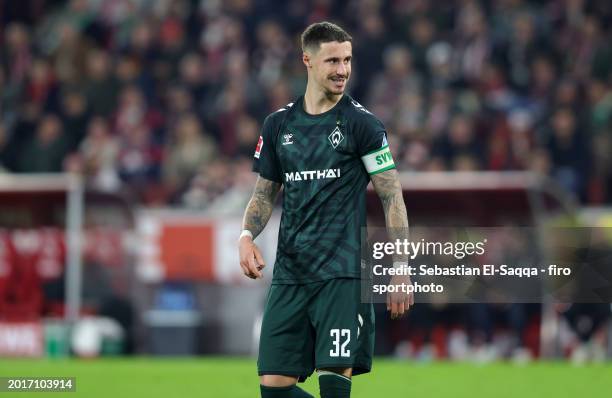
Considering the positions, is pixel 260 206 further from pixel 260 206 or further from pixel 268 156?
pixel 268 156

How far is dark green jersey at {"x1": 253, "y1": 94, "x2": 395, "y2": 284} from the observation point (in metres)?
6.24

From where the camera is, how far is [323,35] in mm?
6254

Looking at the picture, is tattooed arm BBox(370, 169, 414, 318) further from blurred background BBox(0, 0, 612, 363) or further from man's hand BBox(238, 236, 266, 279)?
blurred background BBox(0, 0, 612, 363)

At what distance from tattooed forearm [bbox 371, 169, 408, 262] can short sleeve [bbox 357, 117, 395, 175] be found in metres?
0.04

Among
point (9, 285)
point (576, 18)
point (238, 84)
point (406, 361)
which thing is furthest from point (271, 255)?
point (576, 18)

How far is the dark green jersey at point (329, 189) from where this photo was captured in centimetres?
624

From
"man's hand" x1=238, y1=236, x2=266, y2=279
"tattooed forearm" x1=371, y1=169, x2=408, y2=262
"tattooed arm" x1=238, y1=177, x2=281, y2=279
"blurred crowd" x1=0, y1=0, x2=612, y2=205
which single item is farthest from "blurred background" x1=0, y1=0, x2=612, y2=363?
"man's hand" x1=238, y1=236, x2=266, y2=279

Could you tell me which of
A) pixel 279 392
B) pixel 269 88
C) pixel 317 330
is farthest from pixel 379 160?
pixel 269 88

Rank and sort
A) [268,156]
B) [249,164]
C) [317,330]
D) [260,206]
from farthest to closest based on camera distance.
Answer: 1. [249,164]
2. [260,206]
3. [268,156]
4. [317,330]

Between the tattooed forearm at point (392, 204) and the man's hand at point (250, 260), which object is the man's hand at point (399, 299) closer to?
the tattooed forearm at point (392, 204)

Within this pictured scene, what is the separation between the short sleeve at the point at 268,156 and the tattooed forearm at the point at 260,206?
0.14ft

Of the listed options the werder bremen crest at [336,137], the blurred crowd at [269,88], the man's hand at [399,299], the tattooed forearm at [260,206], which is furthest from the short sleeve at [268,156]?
the blurred crowd at [269,88]

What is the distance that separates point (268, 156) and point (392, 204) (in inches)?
27.2

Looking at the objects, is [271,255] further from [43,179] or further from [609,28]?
[609,28]
